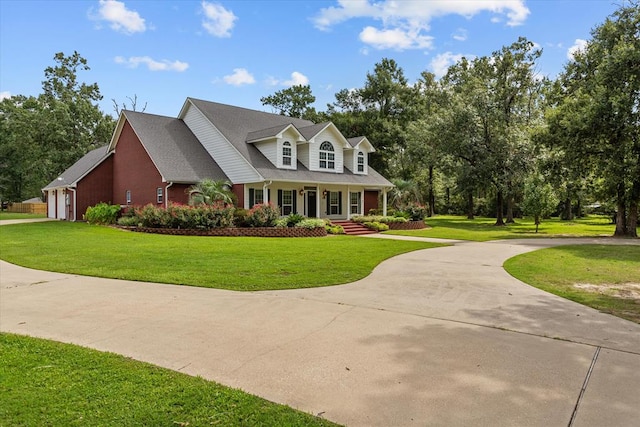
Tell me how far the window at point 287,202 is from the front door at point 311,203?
1165 mm

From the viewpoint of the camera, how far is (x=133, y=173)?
24750 mm

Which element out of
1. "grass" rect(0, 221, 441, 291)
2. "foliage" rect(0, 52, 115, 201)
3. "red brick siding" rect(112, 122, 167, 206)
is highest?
"foliage" rect(0, 52, 115, 201)

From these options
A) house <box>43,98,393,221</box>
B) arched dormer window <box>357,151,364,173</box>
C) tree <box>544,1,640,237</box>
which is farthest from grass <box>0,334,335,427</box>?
arched dormer window <box>357,151,364,173</box>

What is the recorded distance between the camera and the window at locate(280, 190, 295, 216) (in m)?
24.6

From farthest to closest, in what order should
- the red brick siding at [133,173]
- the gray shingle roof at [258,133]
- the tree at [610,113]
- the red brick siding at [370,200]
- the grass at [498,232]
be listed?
the red brick siding at [370,200], the red brick siding at [133,173], the gray shingle roof at [258,133], the grass at [498,232], the tree at [610,113]

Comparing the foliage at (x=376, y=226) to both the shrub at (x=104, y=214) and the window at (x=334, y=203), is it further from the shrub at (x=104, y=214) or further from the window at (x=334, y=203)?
the shrub at (x=104, y=214)

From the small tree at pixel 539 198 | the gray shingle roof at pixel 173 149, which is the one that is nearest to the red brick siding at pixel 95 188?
the gray shingle roof at pixel 173 149

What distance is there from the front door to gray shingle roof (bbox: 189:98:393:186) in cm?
148

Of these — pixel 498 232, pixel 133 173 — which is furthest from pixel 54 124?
pixel 498 232

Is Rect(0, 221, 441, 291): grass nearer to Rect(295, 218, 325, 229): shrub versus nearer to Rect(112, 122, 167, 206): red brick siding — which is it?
Rect(295, 218, 325, 229): shrub

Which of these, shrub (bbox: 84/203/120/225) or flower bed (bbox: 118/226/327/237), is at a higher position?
shrub (bbox: 84/203/120/225)

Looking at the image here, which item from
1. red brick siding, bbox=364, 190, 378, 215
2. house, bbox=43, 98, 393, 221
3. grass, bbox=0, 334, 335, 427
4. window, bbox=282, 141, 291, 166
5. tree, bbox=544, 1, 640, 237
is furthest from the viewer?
red brick siding, bbox=364, 190, 378, 215

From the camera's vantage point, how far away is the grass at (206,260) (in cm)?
829

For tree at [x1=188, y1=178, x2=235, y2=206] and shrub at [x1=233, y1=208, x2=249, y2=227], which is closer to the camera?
shrub at [x1=233, y1=208, x2=249, y2=227]
